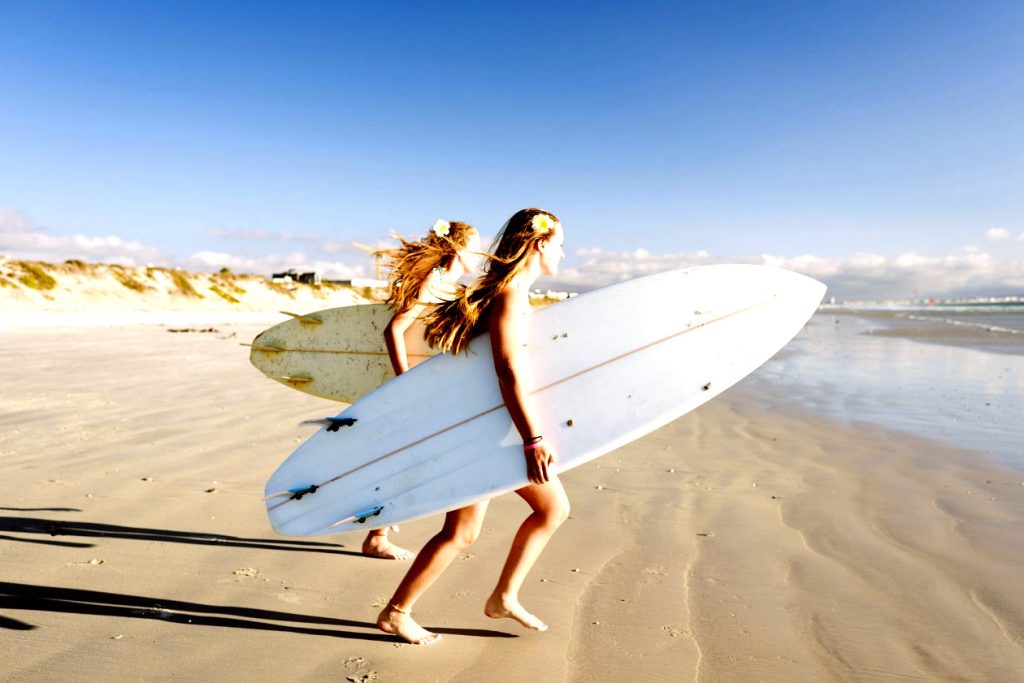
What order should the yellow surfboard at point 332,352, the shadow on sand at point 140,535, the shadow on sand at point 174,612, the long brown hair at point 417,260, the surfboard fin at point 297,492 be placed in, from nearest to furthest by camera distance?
the shadow on sand at point 174,612 < the surfboard fin at point 297,492 < the long brown hair at point 417,260 < the shadow on sand at point 140,535 < the yellow surfboard at point 332,352

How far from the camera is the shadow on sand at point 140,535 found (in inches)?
129

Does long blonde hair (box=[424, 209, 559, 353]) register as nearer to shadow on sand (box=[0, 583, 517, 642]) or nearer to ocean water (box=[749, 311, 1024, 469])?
shadow on sand (box=[0, 583, 517, 642])

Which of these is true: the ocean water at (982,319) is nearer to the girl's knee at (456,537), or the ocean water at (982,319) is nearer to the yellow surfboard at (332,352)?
the yellow surfboard at (332,352)

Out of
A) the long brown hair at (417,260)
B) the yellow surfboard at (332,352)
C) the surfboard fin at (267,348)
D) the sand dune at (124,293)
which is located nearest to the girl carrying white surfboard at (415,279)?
the long brown hair at (417,260)

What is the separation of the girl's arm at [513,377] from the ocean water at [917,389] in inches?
171

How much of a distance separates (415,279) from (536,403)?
0.97 metres

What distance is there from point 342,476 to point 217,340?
13447 mm

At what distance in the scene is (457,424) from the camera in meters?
2.46

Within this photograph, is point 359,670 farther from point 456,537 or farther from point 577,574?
point 577,574

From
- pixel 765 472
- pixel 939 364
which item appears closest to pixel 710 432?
pixel 765 472

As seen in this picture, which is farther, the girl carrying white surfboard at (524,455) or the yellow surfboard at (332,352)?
the yellow surfboard at (332,352)

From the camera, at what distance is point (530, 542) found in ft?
7.68

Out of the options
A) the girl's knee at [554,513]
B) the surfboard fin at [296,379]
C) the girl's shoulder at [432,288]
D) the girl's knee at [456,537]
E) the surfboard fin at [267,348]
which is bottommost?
the girl's knee at [456,537]

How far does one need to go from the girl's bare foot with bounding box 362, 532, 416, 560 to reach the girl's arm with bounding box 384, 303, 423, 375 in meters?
0.82
